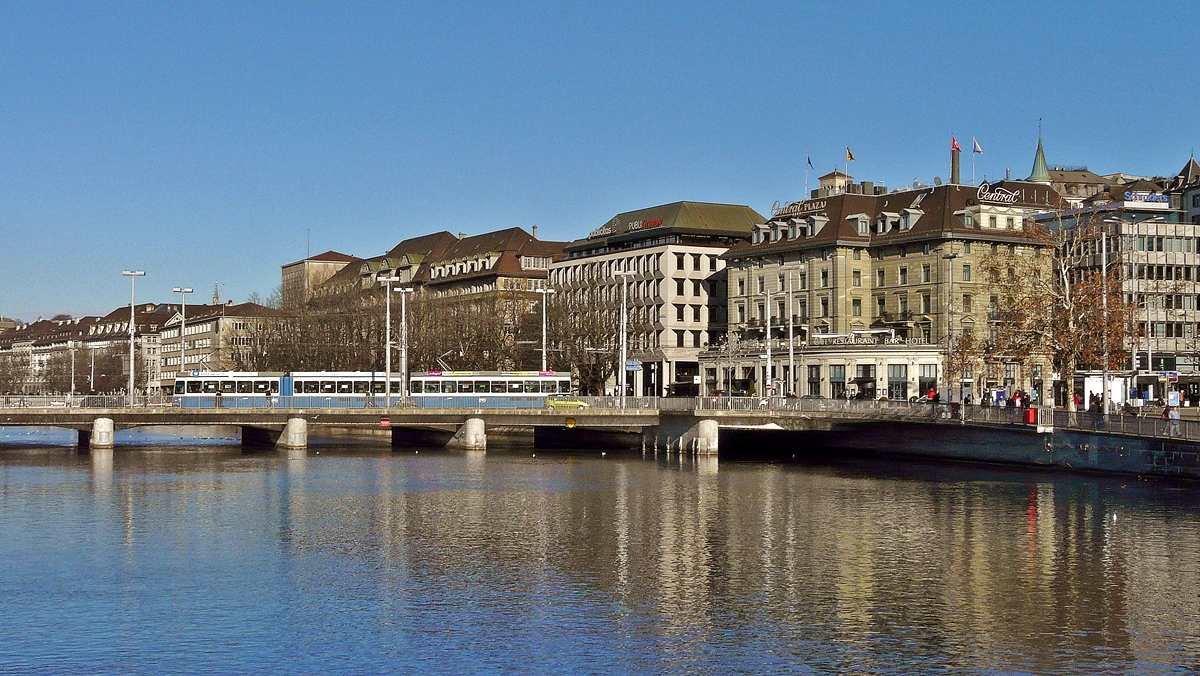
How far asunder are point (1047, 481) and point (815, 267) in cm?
7098

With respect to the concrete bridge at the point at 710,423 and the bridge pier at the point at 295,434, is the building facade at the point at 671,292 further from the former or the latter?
the bridge pier at the point at 295,434

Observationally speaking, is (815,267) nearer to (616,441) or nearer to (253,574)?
(616,441)

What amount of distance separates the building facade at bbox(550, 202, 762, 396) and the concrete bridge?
4314 centimetres

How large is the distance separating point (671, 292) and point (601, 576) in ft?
394

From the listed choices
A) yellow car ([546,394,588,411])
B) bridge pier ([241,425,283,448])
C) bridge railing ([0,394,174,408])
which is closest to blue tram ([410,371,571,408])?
yellow car ([546,394,588,411])

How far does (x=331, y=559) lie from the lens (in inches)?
1940

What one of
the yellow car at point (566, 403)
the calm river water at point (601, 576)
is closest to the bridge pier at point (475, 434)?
the yellow car at point (566, 403)

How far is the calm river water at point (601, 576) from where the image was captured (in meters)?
34.7

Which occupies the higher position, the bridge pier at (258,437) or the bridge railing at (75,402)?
the bridge railing at (75,402)

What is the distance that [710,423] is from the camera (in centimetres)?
10212

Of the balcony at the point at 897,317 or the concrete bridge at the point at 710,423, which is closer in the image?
the concrete bridge at the point at 710,423

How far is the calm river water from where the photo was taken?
3472 cm

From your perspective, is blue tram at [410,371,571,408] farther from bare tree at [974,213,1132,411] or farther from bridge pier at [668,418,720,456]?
bare tree at [974,213,1132,411]

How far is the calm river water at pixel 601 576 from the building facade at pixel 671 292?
85.7m
